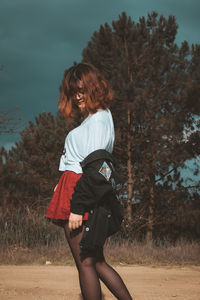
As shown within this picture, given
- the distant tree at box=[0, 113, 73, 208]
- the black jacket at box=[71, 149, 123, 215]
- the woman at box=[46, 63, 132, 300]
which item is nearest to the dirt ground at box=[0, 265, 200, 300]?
the woman at box=[46, 63, 132, 300]

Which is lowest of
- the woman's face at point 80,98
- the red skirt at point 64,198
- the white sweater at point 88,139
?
the red skirt at point 64,198

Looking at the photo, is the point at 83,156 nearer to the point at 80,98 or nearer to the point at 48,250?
the point at 80,98

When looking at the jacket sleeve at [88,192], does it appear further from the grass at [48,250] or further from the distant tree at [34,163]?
the distant tree at [34,163]

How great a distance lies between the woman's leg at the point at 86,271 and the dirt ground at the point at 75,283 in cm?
160

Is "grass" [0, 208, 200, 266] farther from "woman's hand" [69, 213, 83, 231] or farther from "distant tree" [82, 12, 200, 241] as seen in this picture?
"distant tree" [82, 12, 200, 241]

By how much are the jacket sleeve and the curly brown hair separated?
16.7 inches

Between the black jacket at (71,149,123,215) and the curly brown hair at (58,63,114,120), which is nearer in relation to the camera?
the black jacket at (71,149,123,215)

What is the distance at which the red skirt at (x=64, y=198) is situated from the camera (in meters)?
1.97

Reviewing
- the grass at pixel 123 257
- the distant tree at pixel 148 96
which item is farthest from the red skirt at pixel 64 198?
the distant tree at pixel 148 96

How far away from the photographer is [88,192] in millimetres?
1866

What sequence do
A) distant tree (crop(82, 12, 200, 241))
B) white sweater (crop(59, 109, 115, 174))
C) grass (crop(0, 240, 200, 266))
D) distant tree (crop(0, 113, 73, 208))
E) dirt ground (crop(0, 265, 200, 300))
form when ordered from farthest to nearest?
distant tree (crop(0, 113, 73, 208))
distant tree (crop(82, 12, 200, 241))
grass (crop(0, 240, 200, 266))
dirt ground (crop(0, 265, 200, 300))
white sweater (crop(59, 109, 115, 174))

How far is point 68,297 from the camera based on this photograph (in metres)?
3.54

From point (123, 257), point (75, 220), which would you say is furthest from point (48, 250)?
point (75, 220)

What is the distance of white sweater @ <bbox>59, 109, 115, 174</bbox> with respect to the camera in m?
1.97
